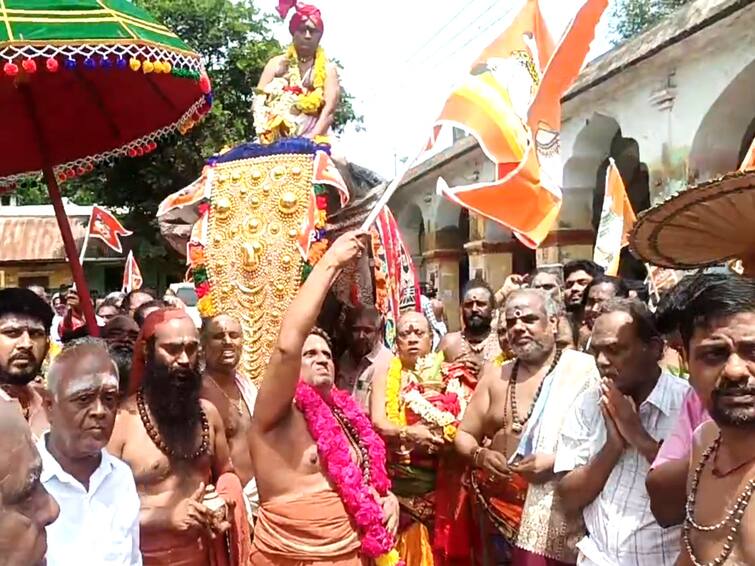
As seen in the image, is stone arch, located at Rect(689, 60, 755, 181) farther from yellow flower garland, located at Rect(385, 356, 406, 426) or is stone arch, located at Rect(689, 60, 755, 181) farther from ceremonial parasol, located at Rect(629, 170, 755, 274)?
ceremonial parasol, located at Rect(629, 170, 755, 274)

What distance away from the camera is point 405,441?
4.54 metres

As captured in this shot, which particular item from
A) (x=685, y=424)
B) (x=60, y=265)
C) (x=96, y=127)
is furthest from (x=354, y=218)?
(x=60, y=265)

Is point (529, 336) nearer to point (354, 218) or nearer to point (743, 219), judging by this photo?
point (743, 219)

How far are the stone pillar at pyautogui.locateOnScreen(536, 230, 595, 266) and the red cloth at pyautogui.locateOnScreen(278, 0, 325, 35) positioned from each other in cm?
588

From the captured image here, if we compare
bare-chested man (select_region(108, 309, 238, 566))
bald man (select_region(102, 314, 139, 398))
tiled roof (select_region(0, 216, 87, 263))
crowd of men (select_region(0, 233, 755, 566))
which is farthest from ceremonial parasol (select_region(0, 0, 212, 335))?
tiled roof (select_region(0, 216, 87, 263))

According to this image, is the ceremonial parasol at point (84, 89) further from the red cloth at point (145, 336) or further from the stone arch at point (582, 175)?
the stone arch at point (582, 175)

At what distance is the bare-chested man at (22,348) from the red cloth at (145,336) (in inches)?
13.9

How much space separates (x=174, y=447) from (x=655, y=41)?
21.9 ft

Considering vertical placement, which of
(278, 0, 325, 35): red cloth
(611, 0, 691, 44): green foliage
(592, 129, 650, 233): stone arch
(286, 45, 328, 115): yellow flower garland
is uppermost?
(611, 0, 691, 44): green foliage

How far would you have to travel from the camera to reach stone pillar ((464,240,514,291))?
1409 cm

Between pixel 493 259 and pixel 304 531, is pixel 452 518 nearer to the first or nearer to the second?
pixel 304 531

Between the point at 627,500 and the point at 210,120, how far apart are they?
1687 cm

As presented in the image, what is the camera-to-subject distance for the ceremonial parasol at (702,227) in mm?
2271

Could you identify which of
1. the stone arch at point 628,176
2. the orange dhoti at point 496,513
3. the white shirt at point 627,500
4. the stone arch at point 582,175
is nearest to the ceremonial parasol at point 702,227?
the white shirt at point 627,500
